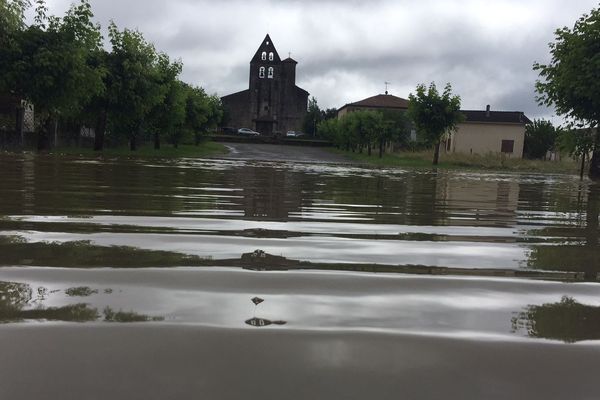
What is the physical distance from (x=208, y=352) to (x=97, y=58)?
93.6 ft

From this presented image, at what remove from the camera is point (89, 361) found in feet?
6.38

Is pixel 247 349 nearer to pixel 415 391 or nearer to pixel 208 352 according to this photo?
pixel 208 352

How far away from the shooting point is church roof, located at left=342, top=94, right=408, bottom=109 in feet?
334

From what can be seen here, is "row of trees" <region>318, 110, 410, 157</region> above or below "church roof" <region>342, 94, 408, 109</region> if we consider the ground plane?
below

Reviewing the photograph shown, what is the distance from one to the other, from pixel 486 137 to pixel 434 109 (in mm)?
34079

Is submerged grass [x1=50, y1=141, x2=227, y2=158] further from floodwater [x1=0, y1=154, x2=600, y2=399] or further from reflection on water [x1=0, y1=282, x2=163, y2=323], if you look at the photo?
reflection on water [x1=0, y1=282, x2=163, y2=323]

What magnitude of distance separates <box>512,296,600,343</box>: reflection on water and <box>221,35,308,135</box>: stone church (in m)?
105

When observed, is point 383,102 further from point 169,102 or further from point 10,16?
point 10,16

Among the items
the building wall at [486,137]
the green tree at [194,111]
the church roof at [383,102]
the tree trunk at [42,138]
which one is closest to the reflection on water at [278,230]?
the tree trunk at [42,138]

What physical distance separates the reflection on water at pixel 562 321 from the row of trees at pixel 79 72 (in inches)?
916

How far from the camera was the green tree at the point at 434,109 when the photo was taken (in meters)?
38.2

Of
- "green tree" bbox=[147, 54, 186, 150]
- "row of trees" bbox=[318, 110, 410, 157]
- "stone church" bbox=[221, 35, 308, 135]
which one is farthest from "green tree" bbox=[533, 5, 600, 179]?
"stone church" bbox=[221, 35, 308, 135]

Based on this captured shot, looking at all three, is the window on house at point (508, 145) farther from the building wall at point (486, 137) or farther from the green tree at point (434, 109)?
the green tree at point (434, 109)

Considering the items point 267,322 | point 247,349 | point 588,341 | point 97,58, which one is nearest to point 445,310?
Answer: point 588,341
